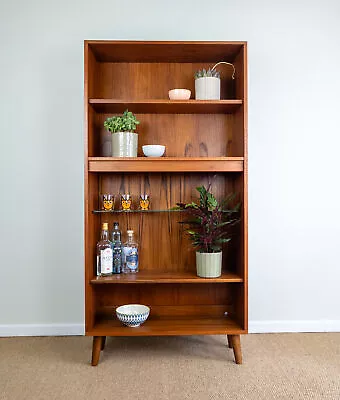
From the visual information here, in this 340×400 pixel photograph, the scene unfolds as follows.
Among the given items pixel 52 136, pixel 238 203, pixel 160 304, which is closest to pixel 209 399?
pixel 160 304

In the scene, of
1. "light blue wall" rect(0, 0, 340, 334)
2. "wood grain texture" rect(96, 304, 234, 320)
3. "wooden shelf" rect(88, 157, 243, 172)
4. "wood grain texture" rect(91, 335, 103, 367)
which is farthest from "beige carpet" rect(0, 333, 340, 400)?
"wooden shelf" rect(88, 157, 243, 172)

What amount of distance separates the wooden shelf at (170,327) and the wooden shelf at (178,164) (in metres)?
0.86

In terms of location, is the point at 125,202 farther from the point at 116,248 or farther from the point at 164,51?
the point at 164,51

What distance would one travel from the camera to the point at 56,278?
2.87m

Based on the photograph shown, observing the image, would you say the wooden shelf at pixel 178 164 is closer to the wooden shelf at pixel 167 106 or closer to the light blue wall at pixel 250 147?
the wooden shelf at pixel 167 106

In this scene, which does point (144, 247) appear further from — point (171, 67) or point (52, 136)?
point (171, 67)

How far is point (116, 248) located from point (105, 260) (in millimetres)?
145

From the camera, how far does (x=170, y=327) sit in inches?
98.5

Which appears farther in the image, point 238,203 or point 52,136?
point 52,136

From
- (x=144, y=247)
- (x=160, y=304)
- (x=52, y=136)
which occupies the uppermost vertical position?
(x=52, y=136)

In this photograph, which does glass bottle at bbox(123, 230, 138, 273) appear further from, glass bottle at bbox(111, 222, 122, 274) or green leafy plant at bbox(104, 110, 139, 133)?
green leafy plant at bbox(104, 110, 139, 133)

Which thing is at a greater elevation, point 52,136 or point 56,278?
point 52,136

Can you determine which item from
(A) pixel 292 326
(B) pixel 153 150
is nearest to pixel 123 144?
(B) pixel 153 150

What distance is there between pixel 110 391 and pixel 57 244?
1.07 meters
